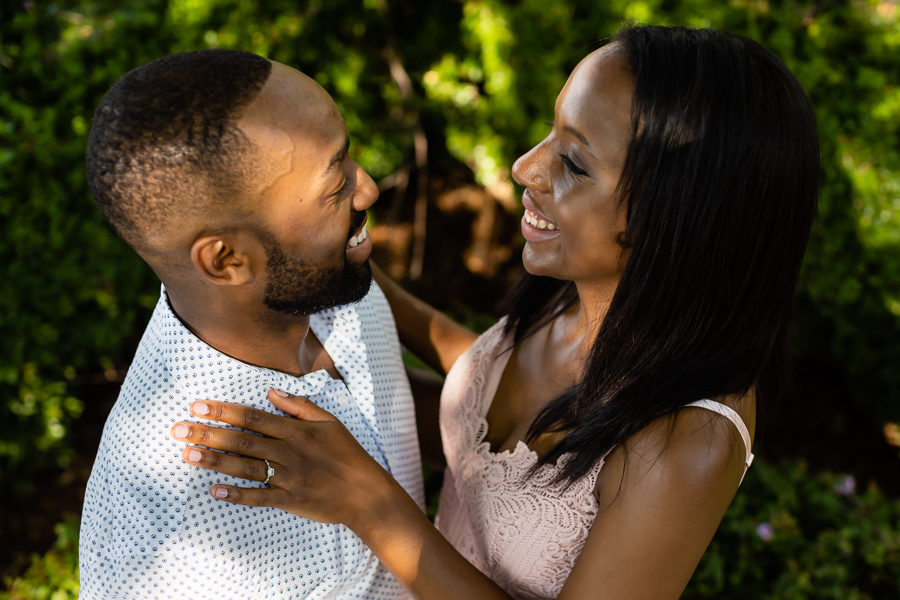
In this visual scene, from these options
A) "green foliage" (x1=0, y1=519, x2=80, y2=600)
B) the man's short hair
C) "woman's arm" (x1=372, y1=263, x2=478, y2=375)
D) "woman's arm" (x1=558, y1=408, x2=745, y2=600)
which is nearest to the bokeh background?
"green foliage" (x1=0, y1=519, x2=80, y2=600)

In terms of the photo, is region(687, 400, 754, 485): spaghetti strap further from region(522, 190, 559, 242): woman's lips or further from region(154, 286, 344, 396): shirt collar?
region(154, 286, 344, 396): shirt collar

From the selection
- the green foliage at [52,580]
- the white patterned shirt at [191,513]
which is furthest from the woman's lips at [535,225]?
the green foliage at [52,580]

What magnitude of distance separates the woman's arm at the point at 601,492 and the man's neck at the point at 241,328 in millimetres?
197

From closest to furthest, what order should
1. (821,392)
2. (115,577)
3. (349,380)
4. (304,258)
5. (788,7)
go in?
(115,577) → (304,258) → (349,380) → (788,7) → (821,392)

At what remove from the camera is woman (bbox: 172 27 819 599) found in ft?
5.78

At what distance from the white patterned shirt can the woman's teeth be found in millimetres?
771

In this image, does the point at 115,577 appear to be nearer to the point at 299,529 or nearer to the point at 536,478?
the point at 299,529

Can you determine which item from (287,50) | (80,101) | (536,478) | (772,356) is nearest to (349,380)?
(536,478)

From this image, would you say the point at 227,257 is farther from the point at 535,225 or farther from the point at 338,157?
the point at 535,225

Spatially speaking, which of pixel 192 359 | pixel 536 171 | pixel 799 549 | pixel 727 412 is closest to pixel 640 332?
pixel 727 412

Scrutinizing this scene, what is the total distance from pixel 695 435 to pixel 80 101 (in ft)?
12.0

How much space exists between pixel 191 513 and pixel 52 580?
174 cm

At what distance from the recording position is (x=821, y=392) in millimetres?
4906

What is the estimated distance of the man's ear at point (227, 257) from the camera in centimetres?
177
